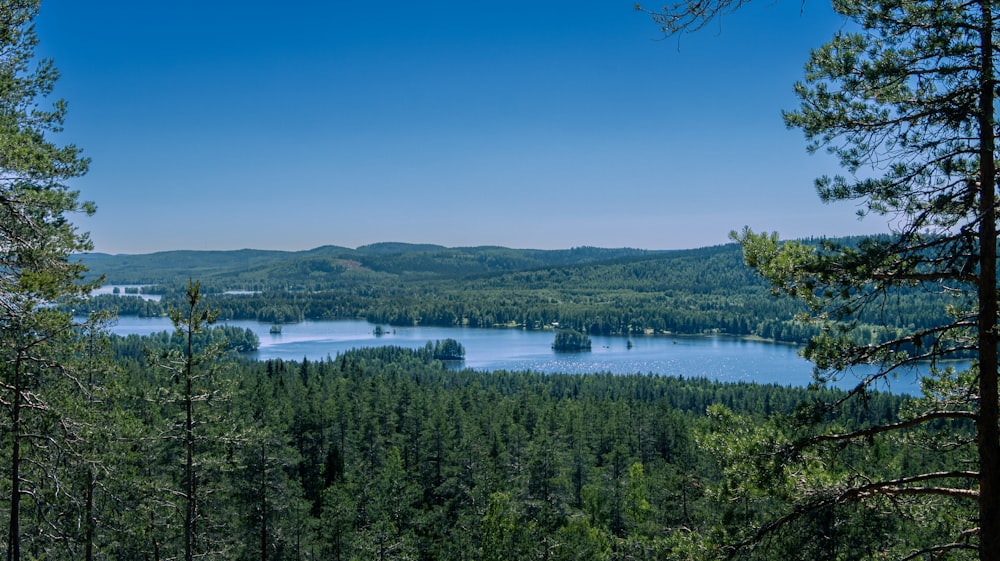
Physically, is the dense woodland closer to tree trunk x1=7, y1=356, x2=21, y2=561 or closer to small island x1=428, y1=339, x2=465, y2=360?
tree trunk x1=7, y1=356, x2=21, y2=561

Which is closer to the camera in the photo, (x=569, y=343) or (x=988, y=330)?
(x=988, y=330)

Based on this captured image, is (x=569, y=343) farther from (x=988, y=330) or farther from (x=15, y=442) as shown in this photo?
(x=988, y=330)

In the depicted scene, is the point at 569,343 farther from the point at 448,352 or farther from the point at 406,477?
the point at 406,477

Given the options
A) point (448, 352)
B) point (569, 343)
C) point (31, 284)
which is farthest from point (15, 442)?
point (569, 343)

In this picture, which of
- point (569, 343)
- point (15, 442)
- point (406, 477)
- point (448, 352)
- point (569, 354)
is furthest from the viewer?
point (569, 343)

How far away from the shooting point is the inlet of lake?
9131 cm

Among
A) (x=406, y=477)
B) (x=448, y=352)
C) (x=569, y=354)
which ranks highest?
(x=406, y=477)

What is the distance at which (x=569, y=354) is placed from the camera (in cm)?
11506

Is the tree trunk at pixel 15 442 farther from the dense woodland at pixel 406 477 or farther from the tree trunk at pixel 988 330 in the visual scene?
the tree trunk at pixel 988 330

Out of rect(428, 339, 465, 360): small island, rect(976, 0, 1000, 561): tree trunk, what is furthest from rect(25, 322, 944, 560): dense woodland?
rect(428, 339, 465, 360): small island

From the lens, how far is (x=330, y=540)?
2427cm

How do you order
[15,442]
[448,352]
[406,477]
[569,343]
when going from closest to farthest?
[15,442] → [406,477] → [448,352] → [569,343]

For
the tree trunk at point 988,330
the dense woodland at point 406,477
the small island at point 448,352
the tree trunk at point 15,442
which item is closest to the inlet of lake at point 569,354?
the small island at point 448,352

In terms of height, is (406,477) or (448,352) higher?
(406,477)
